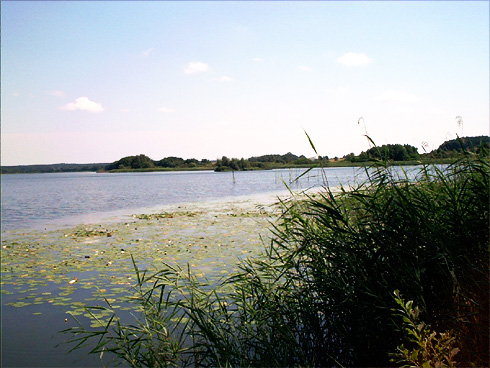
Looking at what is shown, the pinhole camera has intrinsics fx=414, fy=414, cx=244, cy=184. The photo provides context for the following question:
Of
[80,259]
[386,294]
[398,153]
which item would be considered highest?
[398,153]

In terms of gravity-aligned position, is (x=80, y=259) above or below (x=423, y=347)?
below

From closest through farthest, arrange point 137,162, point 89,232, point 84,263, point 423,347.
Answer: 1. point 423,347
2. point 84,263
3. point 89,232
4. point 137,162

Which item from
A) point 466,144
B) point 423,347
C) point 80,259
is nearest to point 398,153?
point 466,144

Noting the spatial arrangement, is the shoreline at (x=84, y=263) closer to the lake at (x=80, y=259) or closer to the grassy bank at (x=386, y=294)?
the lake at (x=80, y=259)

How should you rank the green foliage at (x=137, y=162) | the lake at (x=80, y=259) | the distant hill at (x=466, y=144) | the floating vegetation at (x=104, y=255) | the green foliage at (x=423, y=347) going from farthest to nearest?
the green foliage at (x=137, y=162) → the floating vegetation at (x=104, y=255) → the lake at (x=80, y=259) → the distant hill at (x=466, y=144) → the green foliage at (x=423, y=347)

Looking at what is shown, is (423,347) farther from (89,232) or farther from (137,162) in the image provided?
(137,162)

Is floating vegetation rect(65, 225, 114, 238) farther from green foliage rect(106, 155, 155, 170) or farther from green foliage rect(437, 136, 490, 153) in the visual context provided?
green foliage rect(106, 155, 155, 170)

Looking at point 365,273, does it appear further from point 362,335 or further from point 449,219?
point 449,219

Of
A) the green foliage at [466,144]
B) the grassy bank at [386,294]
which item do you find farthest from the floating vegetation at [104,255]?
the green foliage at [466,144]

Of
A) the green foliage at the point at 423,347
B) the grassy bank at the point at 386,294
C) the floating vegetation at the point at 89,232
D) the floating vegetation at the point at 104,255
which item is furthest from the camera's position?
the floating vegetation at the point at 89,232

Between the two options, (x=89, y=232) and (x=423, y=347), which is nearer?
(x=423, y=347)

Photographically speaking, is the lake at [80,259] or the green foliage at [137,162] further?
the green foliage at [137,162]

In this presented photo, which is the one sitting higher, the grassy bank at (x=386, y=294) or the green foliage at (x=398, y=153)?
the green foliage at (x=398, y=153)

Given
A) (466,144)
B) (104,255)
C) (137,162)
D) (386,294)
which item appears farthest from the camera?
(137,162)
